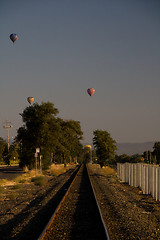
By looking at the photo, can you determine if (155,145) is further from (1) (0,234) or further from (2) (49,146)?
(1) (0,234)

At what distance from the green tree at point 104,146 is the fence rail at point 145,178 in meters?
32.7

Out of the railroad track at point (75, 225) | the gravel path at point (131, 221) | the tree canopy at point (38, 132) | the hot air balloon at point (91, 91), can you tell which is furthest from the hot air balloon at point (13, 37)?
the railroad track at point (75, 225)

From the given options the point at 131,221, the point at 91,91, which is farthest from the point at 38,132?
the point at 131,221

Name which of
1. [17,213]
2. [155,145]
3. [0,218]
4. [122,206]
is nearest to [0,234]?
[0,218]

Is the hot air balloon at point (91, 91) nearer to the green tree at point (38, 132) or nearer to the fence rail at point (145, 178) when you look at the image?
the green tree at point (38, 132)

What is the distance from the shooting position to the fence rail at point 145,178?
17094 mm

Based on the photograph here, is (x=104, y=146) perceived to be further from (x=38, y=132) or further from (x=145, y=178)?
(x=145, y=178)

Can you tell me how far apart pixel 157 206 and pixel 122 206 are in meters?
1.89

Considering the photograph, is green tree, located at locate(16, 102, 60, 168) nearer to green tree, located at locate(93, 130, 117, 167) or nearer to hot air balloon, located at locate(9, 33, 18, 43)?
hot air balloon, located at locate(9, 33, 18, 43)

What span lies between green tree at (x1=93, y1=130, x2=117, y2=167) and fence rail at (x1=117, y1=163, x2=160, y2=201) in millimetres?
32699

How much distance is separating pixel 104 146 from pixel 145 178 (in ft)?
134

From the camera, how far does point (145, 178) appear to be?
2033 centimetres

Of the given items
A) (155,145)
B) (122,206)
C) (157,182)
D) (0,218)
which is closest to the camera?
(0,218)

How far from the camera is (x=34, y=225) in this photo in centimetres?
981
